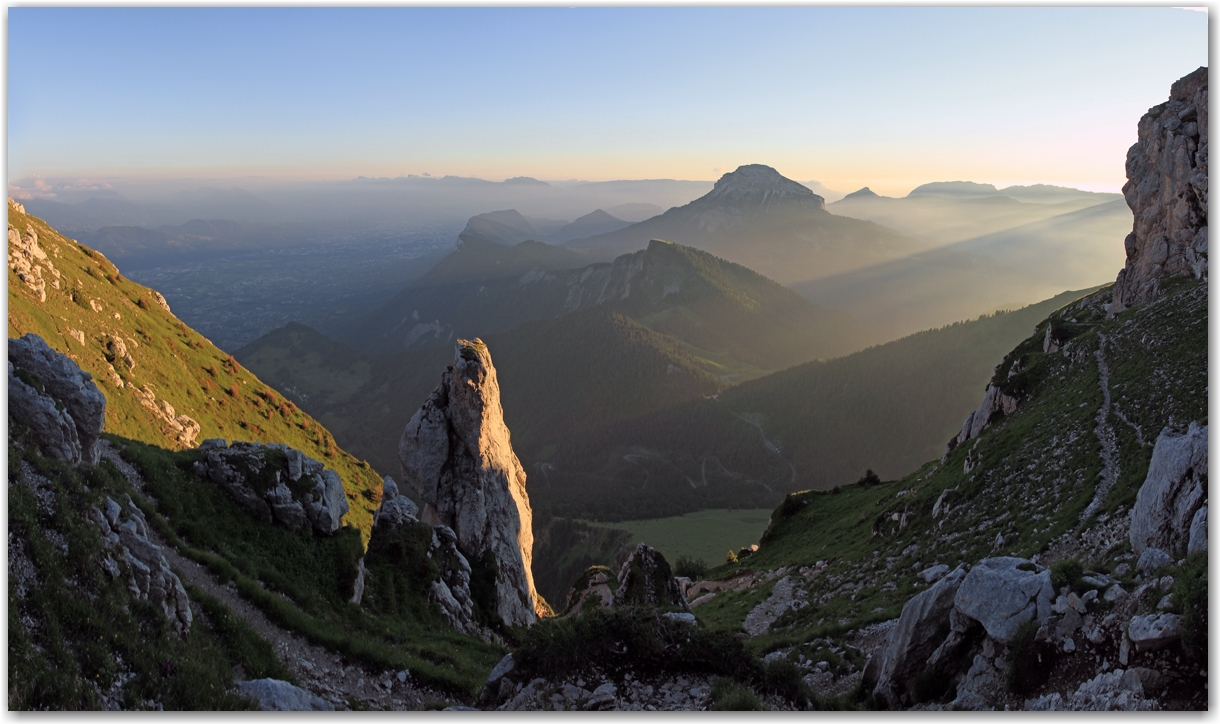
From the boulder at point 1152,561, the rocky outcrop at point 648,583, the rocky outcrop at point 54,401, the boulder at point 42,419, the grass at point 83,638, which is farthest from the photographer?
the rocky outcrop at point 648,583

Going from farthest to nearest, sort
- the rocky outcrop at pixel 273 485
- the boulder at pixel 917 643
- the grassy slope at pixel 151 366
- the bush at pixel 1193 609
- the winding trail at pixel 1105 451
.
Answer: the grassy slope at pixel 151 366 → the rocky outcrop at pixel 273 485 → the winding trail at pixel 1105 451 → the boulder at pixel 917 643 → the bush at pixel 1193 609

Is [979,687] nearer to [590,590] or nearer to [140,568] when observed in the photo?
[140,568]

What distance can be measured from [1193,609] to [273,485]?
26.2 meters

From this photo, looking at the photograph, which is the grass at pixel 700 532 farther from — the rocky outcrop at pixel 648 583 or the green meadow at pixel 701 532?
the rocky outcrop at pixel 648 583

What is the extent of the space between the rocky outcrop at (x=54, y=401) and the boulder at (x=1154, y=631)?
23.5 metres

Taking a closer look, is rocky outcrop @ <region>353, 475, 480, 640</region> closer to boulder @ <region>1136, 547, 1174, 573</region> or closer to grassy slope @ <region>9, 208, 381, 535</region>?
boulder @ <region>1136, 547, 1174, 573</region>

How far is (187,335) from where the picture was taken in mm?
69938

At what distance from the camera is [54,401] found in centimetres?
1553

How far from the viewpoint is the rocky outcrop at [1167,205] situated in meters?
49.0

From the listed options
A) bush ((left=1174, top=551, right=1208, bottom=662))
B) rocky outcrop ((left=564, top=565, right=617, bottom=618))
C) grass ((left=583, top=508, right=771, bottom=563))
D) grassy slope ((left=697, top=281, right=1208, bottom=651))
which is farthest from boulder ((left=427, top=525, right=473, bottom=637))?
grass ((left=583, top=508, right=771, bottom=563))

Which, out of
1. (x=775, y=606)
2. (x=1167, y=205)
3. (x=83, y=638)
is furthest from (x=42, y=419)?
(x=1167, y=205)

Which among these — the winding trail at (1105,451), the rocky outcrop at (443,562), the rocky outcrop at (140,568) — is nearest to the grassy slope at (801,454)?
the winding trail at (1105,451)

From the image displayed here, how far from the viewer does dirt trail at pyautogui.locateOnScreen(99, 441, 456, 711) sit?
15.2 m

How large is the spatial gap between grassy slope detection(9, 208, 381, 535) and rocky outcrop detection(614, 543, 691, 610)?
27.3 m
